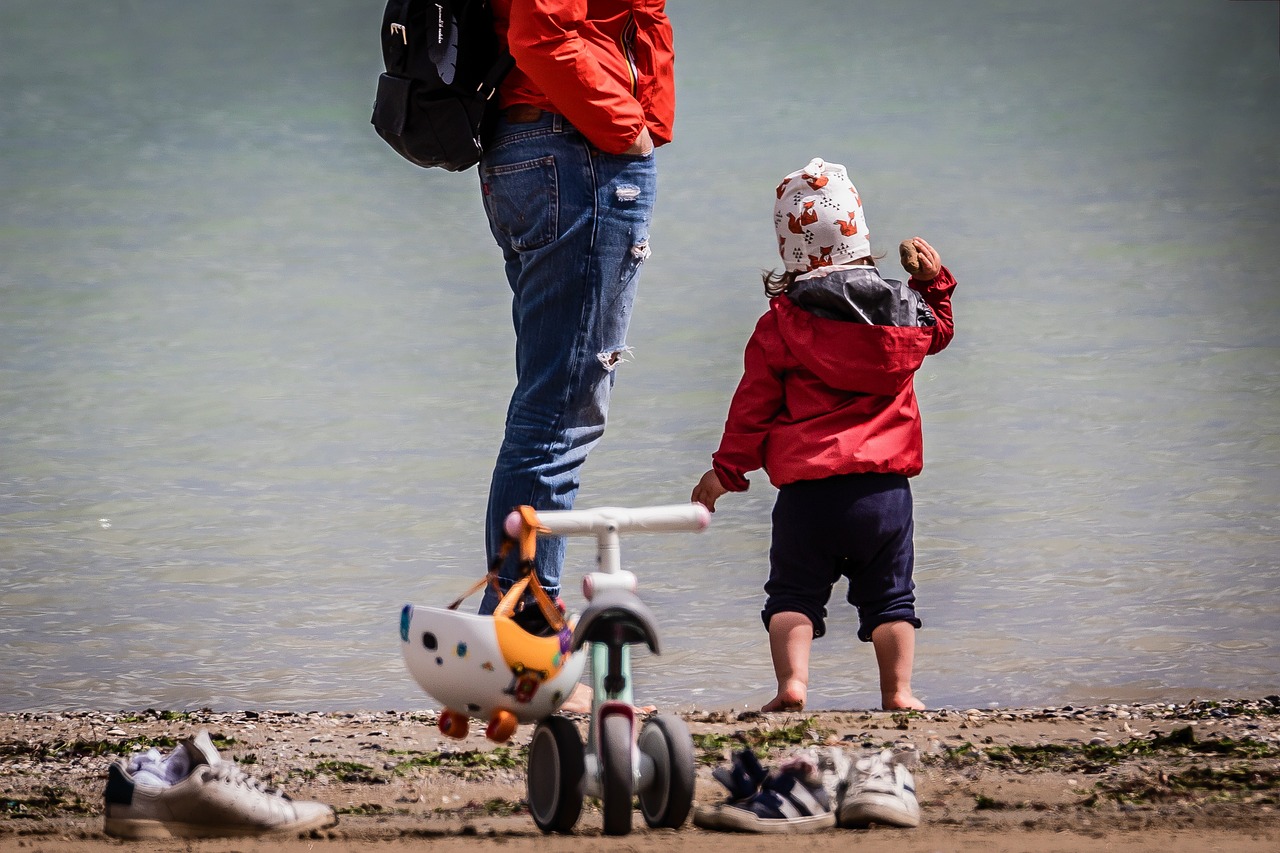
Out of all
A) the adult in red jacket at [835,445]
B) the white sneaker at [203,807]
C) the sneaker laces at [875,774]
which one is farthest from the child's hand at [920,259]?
the white sneaker at [203,807]

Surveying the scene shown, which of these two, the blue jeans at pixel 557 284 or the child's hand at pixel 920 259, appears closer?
the blue jeans at pixel 557 284

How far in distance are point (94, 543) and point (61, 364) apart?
2.50 meters

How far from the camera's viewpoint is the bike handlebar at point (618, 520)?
1.78 m

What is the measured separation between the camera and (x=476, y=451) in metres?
5.14

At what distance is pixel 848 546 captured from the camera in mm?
2738

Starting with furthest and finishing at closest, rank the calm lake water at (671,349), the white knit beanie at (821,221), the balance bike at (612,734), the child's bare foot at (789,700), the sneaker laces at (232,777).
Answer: the calm lake water at (671,349), the white knit beanie at (821,221), the child's bare foot at (789,700), the sneaker laces at (232,777), the balance bike at (612,734)

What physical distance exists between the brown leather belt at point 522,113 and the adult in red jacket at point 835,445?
0.60 metres

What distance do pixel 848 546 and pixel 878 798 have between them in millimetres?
889

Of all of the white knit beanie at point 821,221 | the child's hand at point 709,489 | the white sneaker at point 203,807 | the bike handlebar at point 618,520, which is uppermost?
the white knit beanie at point 821,221

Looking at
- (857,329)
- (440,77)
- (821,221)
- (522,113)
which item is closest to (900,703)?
(857,329)

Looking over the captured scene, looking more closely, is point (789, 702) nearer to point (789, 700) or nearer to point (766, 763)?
point (789, 700)

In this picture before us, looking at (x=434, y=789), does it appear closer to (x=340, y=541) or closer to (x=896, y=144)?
(x=340, y=541)

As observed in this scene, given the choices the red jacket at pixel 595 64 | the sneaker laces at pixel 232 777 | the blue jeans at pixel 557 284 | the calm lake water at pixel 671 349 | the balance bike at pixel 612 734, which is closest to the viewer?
the balance bike at pixel 612 734

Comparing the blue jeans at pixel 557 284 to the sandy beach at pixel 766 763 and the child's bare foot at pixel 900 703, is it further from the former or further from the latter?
the child's bare foot at pixel 900 703
